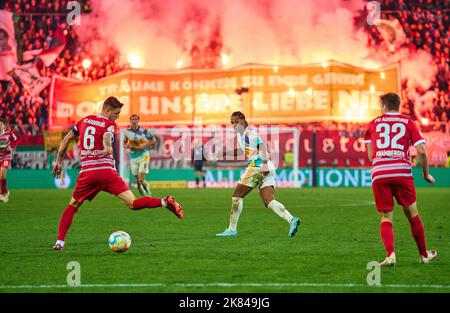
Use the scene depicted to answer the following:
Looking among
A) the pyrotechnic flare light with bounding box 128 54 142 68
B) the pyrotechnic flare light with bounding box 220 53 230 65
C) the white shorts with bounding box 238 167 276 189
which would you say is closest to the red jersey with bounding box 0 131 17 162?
the white shorts with bounding box 238 167 276 189

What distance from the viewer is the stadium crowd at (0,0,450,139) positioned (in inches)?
1704

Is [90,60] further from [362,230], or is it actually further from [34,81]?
[362,230]

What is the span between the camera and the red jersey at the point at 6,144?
2447 centimetres

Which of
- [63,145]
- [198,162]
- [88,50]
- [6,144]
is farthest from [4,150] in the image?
[88,50]

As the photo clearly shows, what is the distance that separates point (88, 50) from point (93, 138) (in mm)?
31786

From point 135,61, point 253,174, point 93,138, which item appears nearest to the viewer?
point 93,138

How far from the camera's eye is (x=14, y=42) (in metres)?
43.6

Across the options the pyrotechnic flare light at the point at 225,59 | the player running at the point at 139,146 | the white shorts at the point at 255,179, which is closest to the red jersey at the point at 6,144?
the player running at the point at 139,146

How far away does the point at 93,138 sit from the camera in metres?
12.1

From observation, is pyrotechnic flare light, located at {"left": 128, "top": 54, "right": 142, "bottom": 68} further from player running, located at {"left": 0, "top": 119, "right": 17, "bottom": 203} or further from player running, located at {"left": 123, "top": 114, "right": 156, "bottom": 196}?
player running, located at {"left": 0, "top": 119, "right": 17, "bottom": 203}

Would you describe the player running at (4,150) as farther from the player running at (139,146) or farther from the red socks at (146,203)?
the red socks at (146,203)

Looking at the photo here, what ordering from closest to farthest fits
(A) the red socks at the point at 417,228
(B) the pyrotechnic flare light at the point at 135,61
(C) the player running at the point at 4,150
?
(A) the red socks at the point at 417,228 → (C) the player running at the point at 4,150 → (B) the pyrotechnic flare light at the point at 135,61

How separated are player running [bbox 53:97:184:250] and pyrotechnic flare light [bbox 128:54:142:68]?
1152 inches

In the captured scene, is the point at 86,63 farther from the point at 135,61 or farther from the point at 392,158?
the point at 392,158
